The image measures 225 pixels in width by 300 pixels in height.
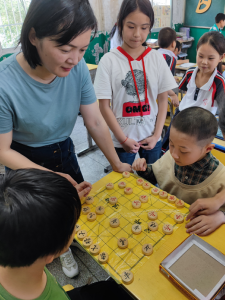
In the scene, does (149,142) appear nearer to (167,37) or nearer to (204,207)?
(204,207)

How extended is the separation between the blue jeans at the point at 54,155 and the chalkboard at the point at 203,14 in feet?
21.0

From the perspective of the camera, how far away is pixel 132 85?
55.0 inches

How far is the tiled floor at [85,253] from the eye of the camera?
146cm

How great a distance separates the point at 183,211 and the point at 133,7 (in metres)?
1.13

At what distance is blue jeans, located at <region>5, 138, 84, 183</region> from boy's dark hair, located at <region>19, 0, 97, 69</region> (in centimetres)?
53

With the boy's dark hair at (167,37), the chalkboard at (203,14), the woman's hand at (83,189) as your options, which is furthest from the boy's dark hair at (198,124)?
the chalkboard at (203,14)

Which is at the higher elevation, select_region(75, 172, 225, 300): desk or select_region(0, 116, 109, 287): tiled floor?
select_region(75, 172, 225, 300): desk

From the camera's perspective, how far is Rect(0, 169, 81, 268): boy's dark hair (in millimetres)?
460

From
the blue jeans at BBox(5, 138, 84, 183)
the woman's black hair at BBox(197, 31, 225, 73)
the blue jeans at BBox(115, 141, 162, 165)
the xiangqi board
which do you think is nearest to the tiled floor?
the xiangqi board

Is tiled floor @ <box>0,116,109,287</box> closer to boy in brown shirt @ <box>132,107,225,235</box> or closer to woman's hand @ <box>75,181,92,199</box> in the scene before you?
woman's hand @ <box>75,181,92,199</box>

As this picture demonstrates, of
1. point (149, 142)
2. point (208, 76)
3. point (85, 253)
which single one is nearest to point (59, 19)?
point (149, 142)

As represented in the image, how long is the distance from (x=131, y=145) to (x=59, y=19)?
91cm

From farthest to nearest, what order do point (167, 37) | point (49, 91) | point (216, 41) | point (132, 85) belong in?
point (167, 37) < point (216, 41) < point (132, 85) < point (49, 91)

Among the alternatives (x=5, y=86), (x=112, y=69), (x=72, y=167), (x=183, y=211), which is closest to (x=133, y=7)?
(x=112, y=69)
